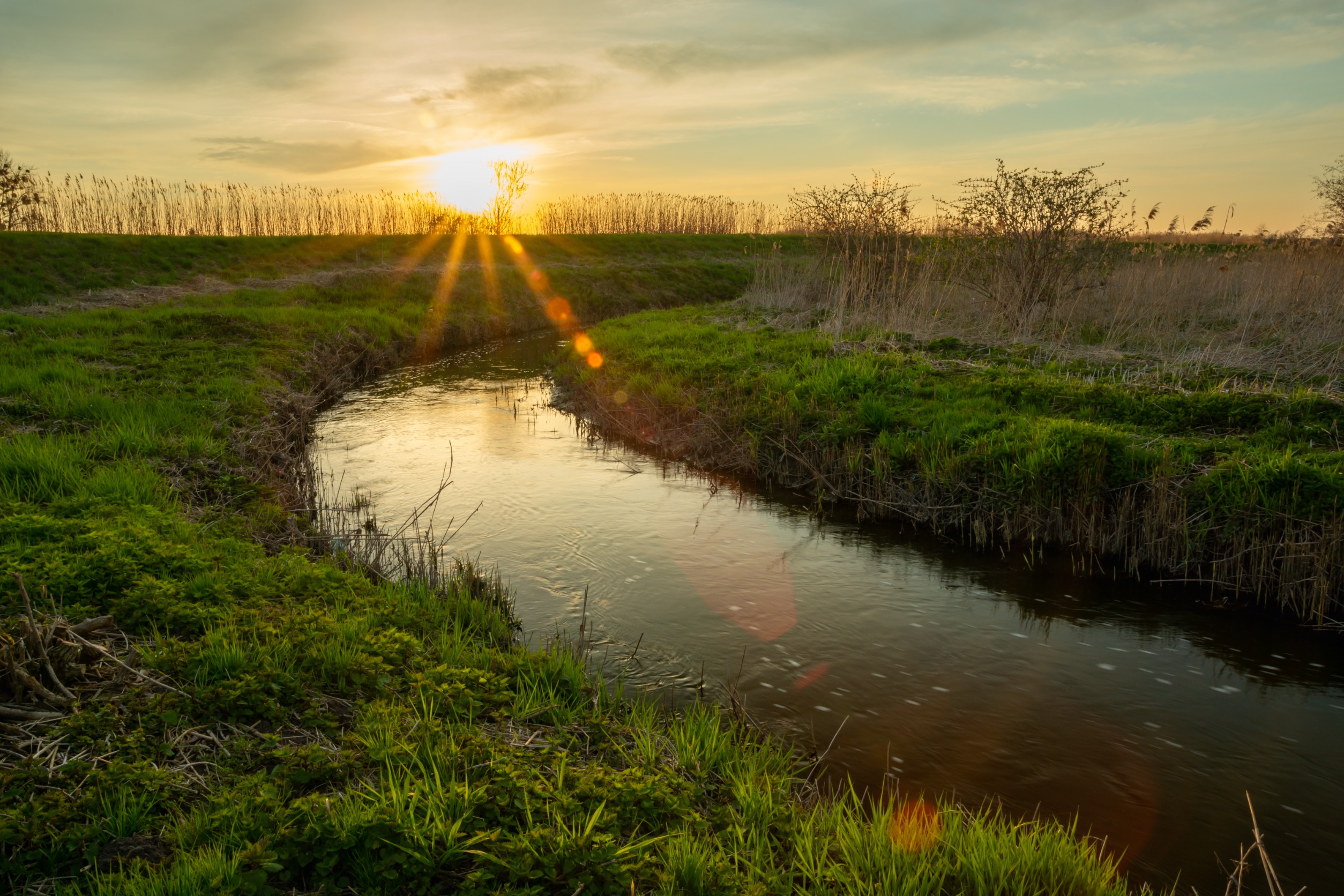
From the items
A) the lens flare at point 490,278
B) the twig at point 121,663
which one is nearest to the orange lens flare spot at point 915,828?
the twig at point 121,663

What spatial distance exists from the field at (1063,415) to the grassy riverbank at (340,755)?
15.8ft

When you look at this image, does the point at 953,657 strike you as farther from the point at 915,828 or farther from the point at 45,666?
the point at 45,666

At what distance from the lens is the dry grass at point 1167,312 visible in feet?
40.0

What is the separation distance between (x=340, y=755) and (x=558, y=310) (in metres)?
27.8

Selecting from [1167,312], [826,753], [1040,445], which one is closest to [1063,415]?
[1040,445]

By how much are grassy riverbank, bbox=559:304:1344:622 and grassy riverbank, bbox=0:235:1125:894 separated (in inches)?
188

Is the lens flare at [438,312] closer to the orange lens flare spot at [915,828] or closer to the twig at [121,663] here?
the twig at [121,663]

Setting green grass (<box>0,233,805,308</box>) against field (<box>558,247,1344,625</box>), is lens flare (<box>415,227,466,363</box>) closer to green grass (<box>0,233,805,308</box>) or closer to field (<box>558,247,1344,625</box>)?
green grass (<box>0,233,805,308</box>)

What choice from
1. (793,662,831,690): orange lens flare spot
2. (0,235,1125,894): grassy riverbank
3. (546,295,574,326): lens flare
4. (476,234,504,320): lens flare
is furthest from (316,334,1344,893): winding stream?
(546,295,574,326): lens flare

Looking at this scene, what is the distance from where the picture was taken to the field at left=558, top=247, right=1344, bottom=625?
24.3 feet

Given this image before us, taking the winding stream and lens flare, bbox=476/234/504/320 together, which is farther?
lens flare, bbox=476/234/504/320

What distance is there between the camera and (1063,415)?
9.87 meters

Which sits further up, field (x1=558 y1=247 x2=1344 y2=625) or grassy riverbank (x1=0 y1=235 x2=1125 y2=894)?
field (x1=558 y1=247 x2=1344 y2=625)

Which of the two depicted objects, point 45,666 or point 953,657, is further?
point 953,657
